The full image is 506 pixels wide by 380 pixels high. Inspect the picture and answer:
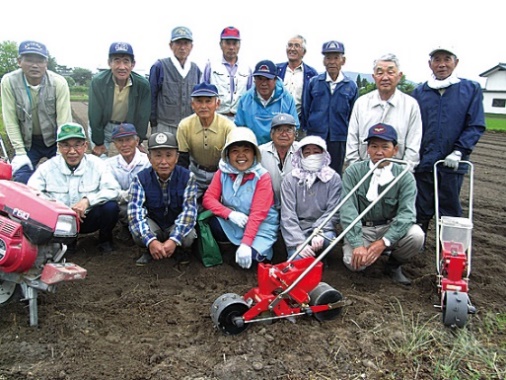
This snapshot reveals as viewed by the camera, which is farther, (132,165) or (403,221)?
(132,165)

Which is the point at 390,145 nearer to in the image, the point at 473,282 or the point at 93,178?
the point at 473,282

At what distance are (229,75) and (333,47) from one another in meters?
1.27

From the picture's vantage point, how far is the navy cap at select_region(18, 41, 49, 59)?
4.69 metres

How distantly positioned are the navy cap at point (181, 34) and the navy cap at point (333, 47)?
62.6 inches

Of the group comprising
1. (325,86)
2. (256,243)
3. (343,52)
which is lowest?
(256,243)

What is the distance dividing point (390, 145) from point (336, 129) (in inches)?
59.9

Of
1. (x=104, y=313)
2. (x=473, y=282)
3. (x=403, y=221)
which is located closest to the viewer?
(x=104, y=313)

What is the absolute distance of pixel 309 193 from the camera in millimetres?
4676

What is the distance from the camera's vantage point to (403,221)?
4.19 metres

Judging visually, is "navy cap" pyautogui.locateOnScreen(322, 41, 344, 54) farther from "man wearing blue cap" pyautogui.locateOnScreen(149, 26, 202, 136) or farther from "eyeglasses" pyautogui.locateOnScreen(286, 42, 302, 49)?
"man wearing blue cap" pyautogui.locateOnScreen(149, 26, 202, 136)

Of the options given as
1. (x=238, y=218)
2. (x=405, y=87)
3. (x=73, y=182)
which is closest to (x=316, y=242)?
(x=238, y=218)

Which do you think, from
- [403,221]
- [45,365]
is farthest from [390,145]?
[45,365]

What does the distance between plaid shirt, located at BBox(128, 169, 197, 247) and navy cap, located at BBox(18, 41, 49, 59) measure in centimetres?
160

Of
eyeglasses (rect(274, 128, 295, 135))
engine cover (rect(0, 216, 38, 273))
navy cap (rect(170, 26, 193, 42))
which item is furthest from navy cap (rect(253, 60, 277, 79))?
engine cover (rect(0, 216, 38, 273))
